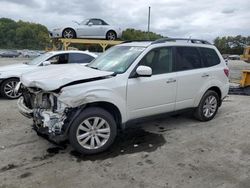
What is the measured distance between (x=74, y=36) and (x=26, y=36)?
87.9 metres

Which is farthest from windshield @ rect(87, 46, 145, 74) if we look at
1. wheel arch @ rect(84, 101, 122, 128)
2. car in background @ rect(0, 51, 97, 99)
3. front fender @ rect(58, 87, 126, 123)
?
car in background @ rect(0, 51, 97, 99)

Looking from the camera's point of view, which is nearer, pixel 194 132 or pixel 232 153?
pixel 232 153

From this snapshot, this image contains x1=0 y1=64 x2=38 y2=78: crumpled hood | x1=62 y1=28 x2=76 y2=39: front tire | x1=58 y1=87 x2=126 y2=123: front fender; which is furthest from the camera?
x1=62 y1=28 x2=76 y2=39: front tire

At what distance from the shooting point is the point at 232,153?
482cm

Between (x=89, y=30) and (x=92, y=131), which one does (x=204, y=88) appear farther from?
(x=89, y=30)

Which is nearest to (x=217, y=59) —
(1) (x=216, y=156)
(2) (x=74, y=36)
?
(1) (x=216, y=156)

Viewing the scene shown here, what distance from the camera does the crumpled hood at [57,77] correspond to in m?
4.42

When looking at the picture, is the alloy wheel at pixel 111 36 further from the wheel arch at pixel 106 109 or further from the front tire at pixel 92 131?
the front tire at pixel 92 131

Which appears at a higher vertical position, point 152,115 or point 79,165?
point 152,115

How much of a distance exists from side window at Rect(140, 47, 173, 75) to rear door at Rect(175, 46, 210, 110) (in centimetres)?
21

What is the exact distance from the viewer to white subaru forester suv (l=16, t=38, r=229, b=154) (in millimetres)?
4449

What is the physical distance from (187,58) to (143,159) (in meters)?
2.48

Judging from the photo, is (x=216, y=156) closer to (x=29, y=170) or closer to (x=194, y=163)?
(x=194, y=163)

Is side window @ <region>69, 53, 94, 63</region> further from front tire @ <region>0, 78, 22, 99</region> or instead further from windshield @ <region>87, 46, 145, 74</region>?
windshield @ <region>87, 46, 145, 74</region>
